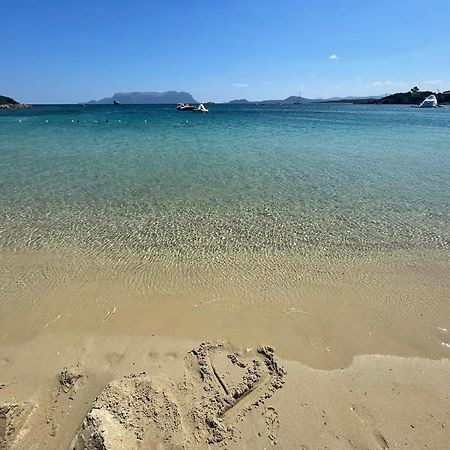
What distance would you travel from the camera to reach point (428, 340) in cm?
580

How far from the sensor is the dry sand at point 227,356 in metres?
4.05

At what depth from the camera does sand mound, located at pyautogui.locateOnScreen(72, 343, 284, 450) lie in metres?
3.75

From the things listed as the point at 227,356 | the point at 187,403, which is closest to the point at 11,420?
the point at 187,403

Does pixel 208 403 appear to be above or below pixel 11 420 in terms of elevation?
below

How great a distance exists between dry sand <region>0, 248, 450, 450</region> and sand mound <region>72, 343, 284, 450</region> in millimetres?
17

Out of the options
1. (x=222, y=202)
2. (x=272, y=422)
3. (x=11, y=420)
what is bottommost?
(x=272, y=422)

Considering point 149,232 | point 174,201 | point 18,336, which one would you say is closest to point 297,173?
point 174,201

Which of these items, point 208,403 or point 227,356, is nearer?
point 208,403

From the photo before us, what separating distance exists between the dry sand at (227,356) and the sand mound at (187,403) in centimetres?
2

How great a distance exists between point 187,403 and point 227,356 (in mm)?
1119

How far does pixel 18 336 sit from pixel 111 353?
1925mm

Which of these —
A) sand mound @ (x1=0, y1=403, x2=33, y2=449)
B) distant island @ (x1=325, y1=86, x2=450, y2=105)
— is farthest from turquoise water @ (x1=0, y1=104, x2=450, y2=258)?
distant island @ (x1=325, y1=86, x2=450, y2=105)

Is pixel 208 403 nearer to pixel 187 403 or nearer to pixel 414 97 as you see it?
pixel 187 403

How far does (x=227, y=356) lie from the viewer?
5.30 metres
